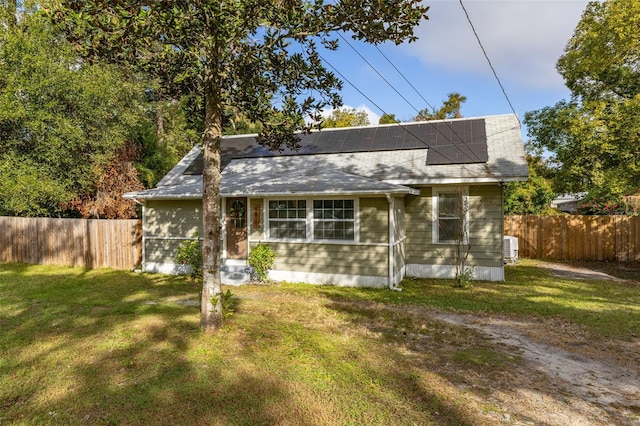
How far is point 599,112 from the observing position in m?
11.6

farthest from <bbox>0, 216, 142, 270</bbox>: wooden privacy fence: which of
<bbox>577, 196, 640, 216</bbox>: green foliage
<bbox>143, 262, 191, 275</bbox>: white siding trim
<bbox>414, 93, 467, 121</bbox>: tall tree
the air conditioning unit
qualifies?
<bbox>414, 93, 467, 121</bbox>: tall tree

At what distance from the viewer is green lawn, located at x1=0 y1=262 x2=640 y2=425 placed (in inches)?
134

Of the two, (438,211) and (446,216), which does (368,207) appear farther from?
(446,216)

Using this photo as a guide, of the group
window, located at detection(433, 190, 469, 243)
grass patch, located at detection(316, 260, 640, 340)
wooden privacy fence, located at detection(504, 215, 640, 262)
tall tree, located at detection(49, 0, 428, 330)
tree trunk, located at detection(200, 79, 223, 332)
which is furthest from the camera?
wooden privacy fence, located at detection(504, 215, 640, 262)

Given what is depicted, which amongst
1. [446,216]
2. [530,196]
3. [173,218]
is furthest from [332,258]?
[530,196]

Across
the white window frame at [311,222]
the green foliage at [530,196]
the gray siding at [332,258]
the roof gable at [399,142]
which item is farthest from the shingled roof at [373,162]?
the green foliage at [530,196]

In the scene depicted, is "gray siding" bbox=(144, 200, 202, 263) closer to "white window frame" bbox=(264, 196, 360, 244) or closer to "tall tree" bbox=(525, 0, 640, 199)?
"white window frame" bbox=(264, 196, 360, 244)

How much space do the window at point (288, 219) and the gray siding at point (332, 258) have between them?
29 centimetres

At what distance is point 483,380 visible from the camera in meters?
4.04

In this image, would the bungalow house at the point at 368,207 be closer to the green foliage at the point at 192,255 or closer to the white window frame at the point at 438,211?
the white window frame at the point at 438,211

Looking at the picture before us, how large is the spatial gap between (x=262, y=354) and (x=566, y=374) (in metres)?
3.77

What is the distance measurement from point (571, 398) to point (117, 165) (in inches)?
692

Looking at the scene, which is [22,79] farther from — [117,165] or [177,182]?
[177,182]

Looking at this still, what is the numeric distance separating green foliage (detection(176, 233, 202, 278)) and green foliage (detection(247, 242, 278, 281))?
159 centimetres
